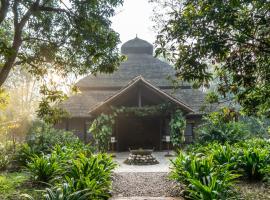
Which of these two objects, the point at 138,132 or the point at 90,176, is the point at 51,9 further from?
the point at 138,132

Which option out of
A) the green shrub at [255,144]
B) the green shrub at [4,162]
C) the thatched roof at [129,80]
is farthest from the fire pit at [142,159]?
the thatched roof at [129,80]

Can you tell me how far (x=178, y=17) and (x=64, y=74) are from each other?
226 inches

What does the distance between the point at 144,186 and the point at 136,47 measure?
25358mm

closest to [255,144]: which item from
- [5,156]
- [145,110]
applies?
[145,110]

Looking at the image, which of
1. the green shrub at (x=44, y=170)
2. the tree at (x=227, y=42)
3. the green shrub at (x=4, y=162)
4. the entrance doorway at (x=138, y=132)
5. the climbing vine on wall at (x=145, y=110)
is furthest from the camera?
the entrance doorway at (x=138, y=132)

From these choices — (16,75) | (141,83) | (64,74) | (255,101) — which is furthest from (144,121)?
(16,75)

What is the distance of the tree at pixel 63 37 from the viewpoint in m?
8.96

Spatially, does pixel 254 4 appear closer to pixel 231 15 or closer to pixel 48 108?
pixel 231 15

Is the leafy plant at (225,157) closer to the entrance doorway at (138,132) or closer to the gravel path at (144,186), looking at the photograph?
the gravel path at (144,186)

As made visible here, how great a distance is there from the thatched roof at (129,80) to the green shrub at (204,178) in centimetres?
1391

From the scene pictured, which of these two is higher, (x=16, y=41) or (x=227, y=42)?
(x=16, y=41)

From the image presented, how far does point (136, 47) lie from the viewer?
34.5 metres

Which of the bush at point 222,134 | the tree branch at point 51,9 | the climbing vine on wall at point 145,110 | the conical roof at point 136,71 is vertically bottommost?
the bush at point 222,134

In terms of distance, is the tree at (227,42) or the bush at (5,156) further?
the bush at (5,156)
